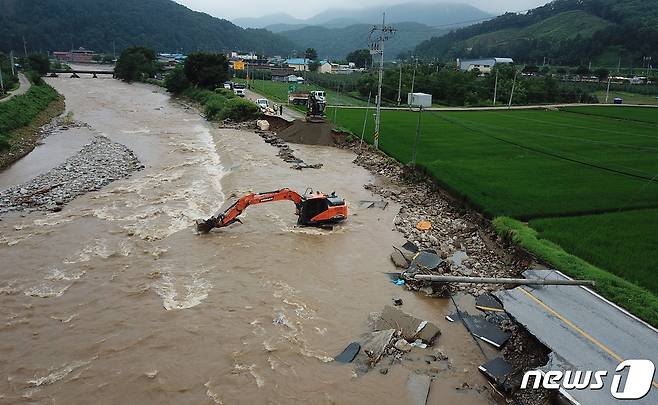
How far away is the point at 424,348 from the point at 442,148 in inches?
883

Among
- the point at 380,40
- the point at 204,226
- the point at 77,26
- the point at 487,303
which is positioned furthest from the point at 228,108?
the point at 77,26

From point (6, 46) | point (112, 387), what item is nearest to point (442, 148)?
point (112, 387)

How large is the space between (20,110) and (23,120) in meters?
3.08

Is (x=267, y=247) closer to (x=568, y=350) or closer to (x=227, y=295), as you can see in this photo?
(x=227, y=295)

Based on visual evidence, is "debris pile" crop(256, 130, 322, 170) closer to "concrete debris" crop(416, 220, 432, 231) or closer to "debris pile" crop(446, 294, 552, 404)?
"concrete debris" crop(416, 220, 432, 231)

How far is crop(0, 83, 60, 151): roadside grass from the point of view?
33.9 meters

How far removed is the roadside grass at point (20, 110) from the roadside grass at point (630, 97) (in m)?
74.2

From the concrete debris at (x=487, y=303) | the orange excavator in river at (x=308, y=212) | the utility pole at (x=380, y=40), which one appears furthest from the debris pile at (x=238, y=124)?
the concrete debris at (x=487, y=303)

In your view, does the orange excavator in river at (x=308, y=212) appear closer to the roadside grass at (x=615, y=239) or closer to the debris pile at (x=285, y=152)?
the roadside grass at (x=615, y=239)

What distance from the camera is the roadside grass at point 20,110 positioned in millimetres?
33906

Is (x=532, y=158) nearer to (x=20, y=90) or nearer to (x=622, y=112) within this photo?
(x=622, y=112)

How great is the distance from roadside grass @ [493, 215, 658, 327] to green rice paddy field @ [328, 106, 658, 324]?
0.28 ft

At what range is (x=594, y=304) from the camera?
11.5 m

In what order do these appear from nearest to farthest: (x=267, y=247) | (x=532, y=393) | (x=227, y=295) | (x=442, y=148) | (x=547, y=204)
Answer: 1. (x=532, y=393)
2. (x=227, y=295)
3. (x=267, y=247)
4. (x=547, y=204)
5. (x=442, y=148)
